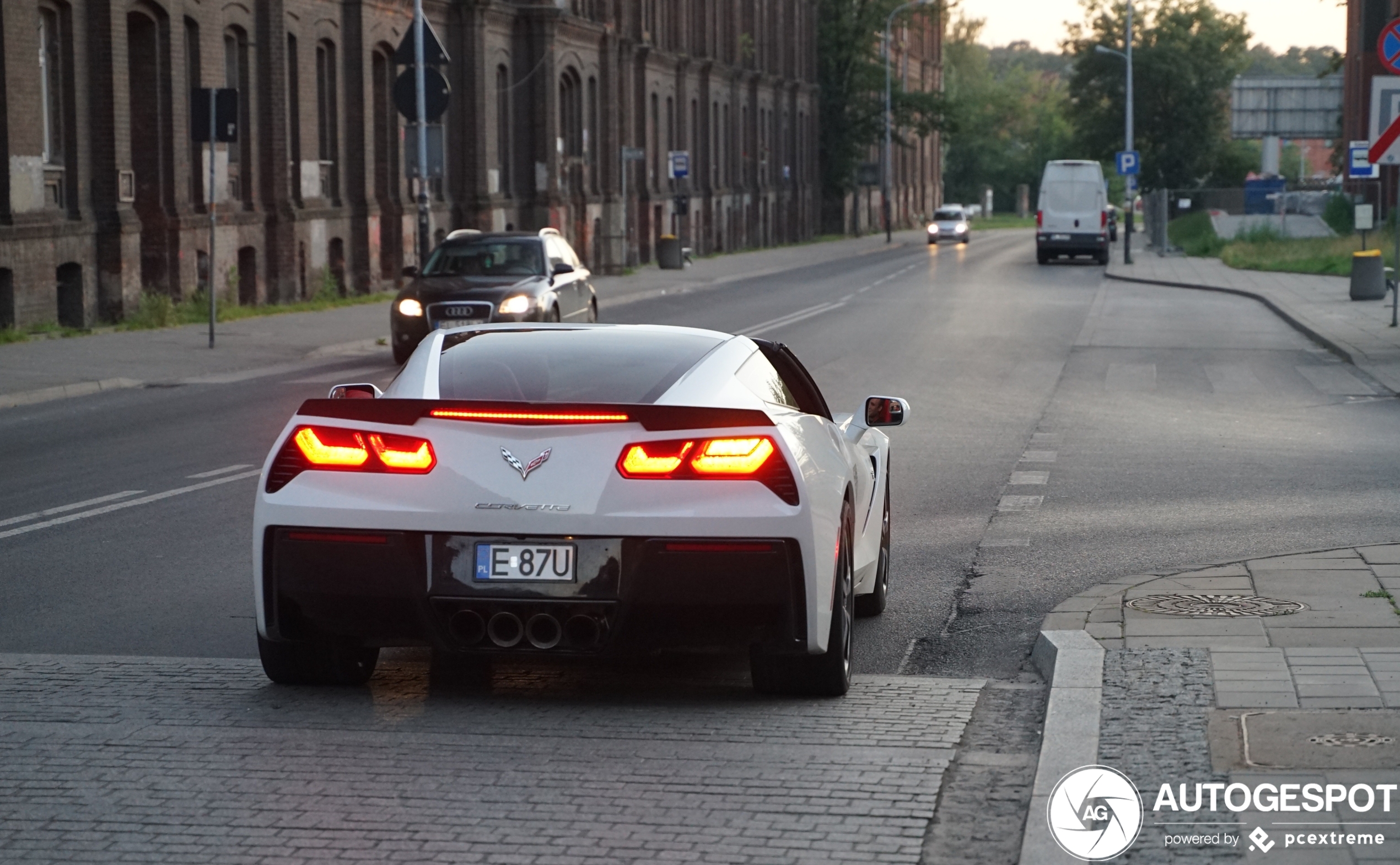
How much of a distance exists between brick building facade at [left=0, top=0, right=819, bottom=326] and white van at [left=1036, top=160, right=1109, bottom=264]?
10.7m

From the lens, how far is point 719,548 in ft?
19.7

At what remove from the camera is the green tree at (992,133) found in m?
148

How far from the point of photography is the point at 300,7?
36.5 metres

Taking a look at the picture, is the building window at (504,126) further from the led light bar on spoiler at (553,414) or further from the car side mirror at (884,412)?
the led light bar on spoiler at (553,414)

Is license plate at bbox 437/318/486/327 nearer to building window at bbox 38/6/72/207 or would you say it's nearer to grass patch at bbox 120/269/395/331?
grass patch at bbox 120/269/395/331

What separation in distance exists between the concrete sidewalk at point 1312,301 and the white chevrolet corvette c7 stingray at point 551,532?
14.0 m

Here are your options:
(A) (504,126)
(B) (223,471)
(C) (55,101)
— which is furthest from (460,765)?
(A) (504,126)

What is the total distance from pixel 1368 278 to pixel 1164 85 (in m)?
72.0

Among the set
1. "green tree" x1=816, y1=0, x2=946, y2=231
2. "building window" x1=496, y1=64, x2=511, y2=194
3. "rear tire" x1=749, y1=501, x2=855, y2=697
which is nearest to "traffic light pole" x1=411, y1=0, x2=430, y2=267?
"building window" x1=496, y1=64, x2=511, y2=194

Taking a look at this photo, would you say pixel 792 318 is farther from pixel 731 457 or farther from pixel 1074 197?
pixel 1074 197

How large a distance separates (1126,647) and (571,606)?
82.5 inches

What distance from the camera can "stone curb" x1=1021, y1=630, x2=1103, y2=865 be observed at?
4.73m

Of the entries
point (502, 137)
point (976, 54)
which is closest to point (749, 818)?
point (502, 137)

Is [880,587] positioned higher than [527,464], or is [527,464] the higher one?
[527,464]
